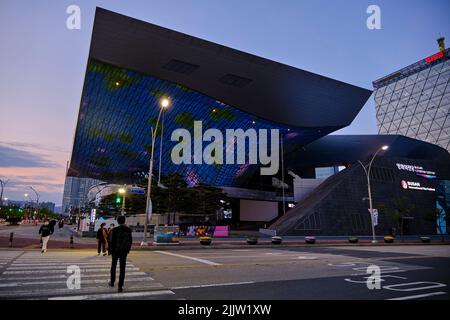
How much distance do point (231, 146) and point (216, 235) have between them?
27.4m

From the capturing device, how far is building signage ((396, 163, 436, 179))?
50.9m

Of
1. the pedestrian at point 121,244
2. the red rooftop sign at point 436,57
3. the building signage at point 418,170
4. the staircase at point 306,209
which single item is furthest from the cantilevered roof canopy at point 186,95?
the red rooftop sign at point 436,57

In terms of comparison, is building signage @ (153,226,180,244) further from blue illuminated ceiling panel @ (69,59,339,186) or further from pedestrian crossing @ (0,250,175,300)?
blue illuminated ceiling panel @ (69,59,339,186)

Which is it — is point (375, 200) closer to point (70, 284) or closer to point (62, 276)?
point (62, 276)

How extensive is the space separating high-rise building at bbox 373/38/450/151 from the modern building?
46.1 meters

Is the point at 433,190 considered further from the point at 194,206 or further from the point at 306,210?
the point at 194,206

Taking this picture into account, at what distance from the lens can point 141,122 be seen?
2104 inches

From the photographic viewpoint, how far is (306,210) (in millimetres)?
40844

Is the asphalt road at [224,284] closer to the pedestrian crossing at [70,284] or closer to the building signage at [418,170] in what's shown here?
the pedestrian crossing at [70,284]

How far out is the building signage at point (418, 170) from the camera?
167 feet

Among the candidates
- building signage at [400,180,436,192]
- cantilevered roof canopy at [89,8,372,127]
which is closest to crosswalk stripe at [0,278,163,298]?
cantilevered roof canopy at [89,8,372,127]

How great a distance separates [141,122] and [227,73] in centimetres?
1893

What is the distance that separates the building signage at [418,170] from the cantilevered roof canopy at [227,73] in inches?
608

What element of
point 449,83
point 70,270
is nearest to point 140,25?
point 70,270
